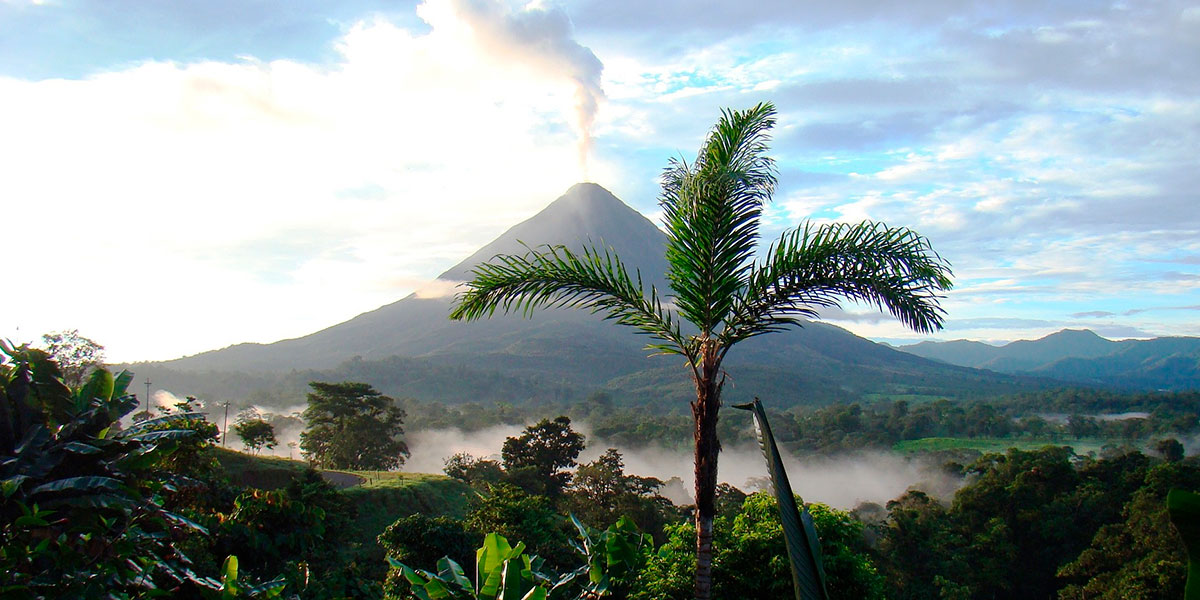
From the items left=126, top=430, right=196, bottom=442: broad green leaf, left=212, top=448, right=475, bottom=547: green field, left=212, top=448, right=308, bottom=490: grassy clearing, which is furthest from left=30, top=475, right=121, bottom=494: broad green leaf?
left=212, top=448, right=308, bottom=490: grassy clearing

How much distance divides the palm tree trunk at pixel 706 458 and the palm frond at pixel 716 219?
0.40m

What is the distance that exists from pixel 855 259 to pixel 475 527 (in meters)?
12.8

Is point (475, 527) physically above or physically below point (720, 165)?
below

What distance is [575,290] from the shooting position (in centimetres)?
521

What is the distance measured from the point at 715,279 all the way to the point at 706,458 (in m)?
1.29

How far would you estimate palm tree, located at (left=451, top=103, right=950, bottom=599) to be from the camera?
186 inches

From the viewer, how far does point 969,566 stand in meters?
26.2

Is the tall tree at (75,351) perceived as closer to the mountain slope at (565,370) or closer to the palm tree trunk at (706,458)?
the palm tree trunk at (706,458)

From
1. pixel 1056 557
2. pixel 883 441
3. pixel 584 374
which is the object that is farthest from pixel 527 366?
pixel 1056 557

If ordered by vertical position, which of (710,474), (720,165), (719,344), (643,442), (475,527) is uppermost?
(720,165)

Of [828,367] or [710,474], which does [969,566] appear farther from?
[828,367]

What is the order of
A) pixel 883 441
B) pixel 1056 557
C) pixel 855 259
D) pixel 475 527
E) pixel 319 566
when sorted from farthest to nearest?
pixel 883 441 < pixel 1056 557 < pixel 475 527 < pixel 319 566 < pixel 855 259

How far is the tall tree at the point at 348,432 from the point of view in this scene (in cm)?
4003

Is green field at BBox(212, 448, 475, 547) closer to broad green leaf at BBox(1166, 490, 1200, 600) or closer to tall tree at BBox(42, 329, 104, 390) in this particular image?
tall tree at BBox(42, 329, 104, 390)
